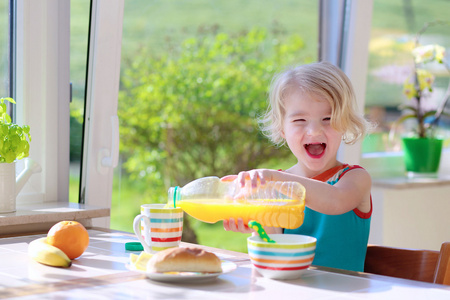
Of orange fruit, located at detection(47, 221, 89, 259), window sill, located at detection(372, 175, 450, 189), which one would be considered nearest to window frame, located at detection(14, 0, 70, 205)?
orange fruit, located at detection(47, 221, 89, 259)

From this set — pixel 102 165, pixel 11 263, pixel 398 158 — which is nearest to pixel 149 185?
pixel 398 158

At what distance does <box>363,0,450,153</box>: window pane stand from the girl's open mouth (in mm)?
1675

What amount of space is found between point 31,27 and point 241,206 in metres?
1.03

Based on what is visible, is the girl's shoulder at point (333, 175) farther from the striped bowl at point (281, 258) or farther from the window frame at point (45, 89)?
the window frame at point (45, 89)

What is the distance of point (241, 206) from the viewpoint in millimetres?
1258

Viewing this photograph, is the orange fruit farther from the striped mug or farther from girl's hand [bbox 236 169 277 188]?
girl's hand [bbox 236 169 277 188]

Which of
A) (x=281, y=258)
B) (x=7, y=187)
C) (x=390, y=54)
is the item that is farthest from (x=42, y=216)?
(x=390, y=54)

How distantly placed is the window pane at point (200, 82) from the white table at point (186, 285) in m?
3.33

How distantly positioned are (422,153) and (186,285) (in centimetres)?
231

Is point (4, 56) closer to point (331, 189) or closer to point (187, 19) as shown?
point (331, 189)

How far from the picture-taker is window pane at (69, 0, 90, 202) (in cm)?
202

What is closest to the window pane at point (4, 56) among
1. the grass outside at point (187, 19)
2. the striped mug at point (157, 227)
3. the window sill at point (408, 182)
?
the striped mug at point (157, 227)

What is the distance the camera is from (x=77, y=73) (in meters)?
2.04

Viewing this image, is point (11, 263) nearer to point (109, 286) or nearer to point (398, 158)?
point (109, 286)
